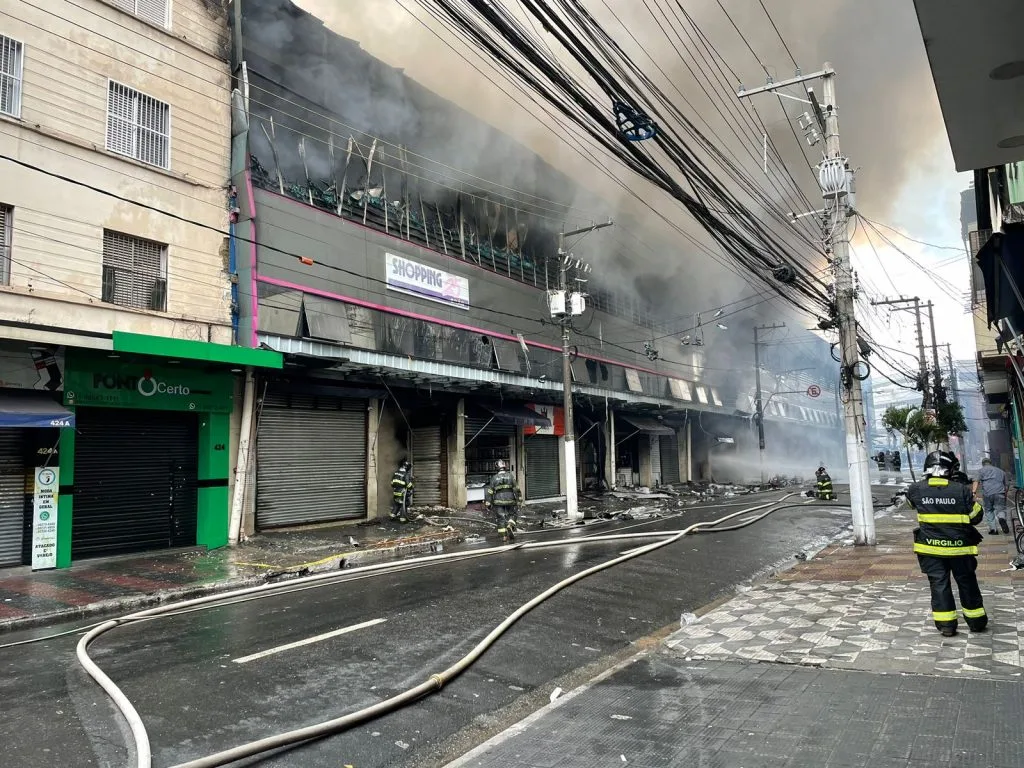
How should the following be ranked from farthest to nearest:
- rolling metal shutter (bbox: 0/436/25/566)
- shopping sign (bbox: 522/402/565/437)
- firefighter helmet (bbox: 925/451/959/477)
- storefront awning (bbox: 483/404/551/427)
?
shopping sign (bbox: 522/402/565/437) < storefront awning (bbox: 483/404/551/427) < rolling metal shutter (bbox: 0/436/25/566) < firefighter helmet (bbox: 925/451/959/477)

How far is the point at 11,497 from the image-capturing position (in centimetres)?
1029

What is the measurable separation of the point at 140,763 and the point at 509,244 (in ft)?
68.3

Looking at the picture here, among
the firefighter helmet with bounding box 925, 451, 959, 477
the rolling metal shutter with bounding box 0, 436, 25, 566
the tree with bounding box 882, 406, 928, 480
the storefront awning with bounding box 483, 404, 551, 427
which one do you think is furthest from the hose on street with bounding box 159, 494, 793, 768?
the tree with bounding box 882, 406, 928, 480

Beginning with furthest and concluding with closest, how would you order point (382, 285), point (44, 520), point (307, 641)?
point (382, 285), point (44, 520), point (307, 641)

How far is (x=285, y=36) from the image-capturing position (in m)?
15.5

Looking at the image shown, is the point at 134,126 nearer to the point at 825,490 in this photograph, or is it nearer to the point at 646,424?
the point at 646,424

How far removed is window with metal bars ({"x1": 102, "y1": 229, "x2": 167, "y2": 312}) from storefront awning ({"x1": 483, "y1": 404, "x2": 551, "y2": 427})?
31.8 ft

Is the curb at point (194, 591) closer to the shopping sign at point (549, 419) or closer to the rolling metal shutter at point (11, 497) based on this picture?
the rolling metal shutter at point (11, 497)

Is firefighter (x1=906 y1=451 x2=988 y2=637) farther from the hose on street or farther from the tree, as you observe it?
the tree

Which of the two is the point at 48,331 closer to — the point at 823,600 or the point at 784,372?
the point at 823,600

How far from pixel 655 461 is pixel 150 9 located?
24.7m

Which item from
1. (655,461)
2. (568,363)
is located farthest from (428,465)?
(655,461)

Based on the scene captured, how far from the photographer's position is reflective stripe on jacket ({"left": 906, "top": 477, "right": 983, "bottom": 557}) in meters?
5.39

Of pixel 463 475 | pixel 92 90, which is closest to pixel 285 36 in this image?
pixel 92 90
